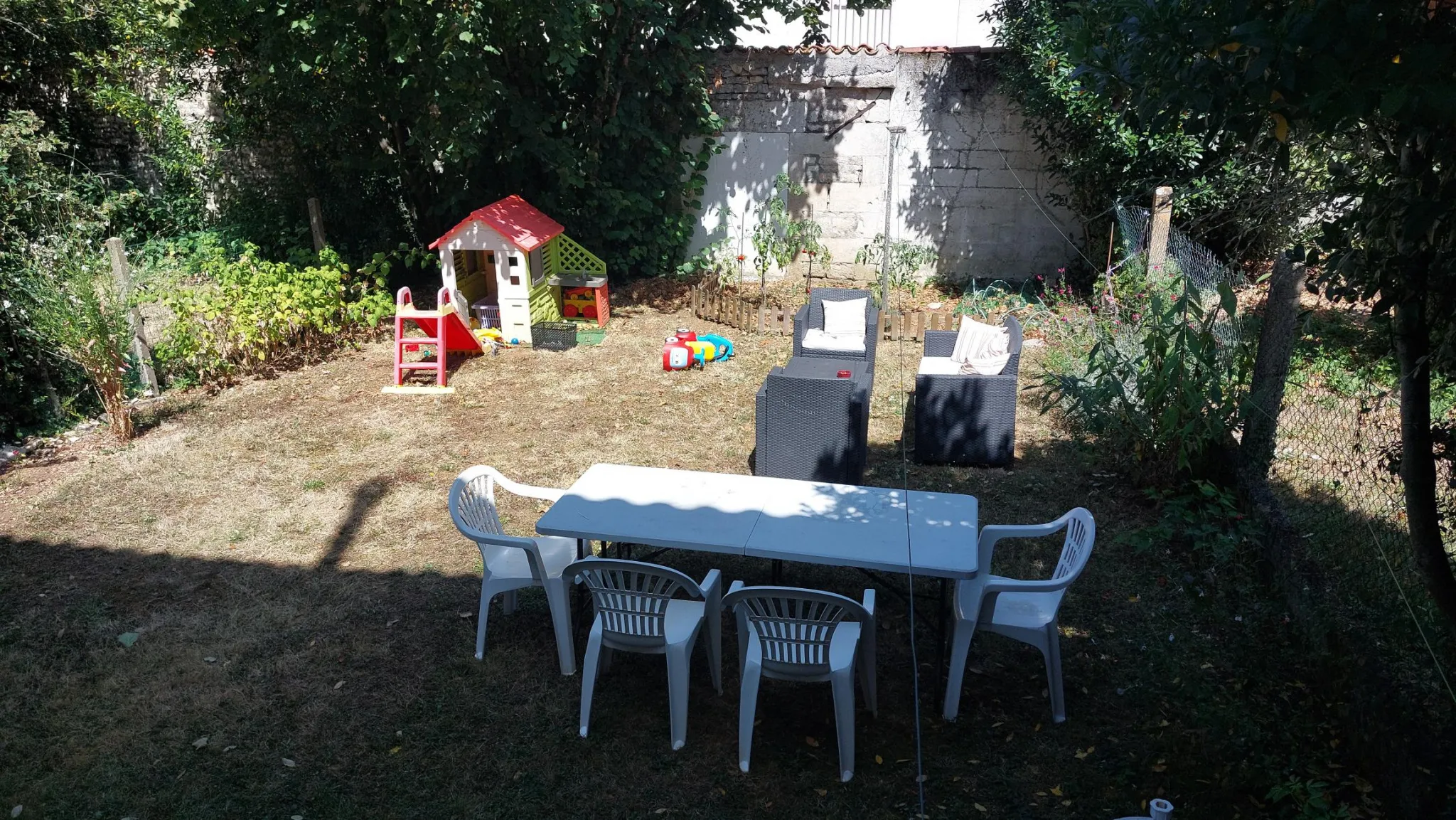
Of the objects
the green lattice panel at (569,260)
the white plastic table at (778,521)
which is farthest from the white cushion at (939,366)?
the green lattice panel at (569,260)

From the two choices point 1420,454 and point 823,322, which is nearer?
point 1420,454

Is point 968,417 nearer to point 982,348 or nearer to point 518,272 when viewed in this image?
point 982,348

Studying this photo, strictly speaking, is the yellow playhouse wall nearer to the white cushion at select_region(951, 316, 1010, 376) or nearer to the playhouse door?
the playhouse door

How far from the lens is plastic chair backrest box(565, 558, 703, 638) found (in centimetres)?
350

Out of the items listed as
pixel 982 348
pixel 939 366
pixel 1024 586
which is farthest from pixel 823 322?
pixel 1024 586

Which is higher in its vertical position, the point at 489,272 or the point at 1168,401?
the point at 489,272

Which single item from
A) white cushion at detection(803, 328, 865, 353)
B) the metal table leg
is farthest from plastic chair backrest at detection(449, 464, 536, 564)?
white cushion at detection(803, 328, 865, 353)

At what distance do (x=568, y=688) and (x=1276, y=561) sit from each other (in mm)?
3229

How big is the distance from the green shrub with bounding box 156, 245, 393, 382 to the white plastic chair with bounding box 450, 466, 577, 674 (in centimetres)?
430

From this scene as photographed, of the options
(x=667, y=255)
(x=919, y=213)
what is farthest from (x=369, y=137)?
(x=919, y=213)

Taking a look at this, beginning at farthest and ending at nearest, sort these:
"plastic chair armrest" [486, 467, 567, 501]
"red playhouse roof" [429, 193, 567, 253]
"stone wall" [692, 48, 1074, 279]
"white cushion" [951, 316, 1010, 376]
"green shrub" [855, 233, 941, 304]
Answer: "green shrub" [855, 233, 941, 304] → "stone wall" [692, 48, 1074, 279] → "red playhouse roof" [429, 193, 567, 253] → "white cushion" [951, 316, 1010, 376] → "plastic chair armrest" [486, 467, 567, 501]

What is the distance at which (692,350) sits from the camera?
834cm

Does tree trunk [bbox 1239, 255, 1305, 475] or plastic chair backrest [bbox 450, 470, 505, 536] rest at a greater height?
tree trunk [bbox 1239, 255, 1305, 475]

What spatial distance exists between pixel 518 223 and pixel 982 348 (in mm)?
4483
